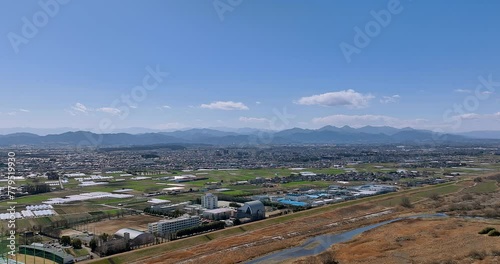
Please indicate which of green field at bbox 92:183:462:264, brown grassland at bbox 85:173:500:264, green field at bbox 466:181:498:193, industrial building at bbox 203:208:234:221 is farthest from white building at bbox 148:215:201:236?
green field at bbox 466:181:498:193

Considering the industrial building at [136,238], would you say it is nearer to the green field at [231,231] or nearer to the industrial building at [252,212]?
the green field at [231,231]

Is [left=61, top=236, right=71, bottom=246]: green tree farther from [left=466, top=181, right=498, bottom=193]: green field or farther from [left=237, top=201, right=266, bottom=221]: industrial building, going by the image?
[left=466, top=181, right=498, bottom=193]: green field

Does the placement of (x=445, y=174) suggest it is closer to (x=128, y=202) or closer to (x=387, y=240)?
(x=387, y=240)

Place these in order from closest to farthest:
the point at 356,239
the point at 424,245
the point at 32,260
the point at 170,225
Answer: the point at 32,260, the point at 424,245, the point at 356,239, the point at 170,225

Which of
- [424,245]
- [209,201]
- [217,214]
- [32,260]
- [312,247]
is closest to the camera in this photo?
[32,260]

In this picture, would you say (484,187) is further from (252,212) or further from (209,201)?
(209,201)

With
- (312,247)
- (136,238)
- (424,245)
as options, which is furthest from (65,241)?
(424,245)

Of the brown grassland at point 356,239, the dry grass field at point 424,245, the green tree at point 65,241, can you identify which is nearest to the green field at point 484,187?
the brown grassland at point 356,239

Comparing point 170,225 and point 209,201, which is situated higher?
point 209,201
